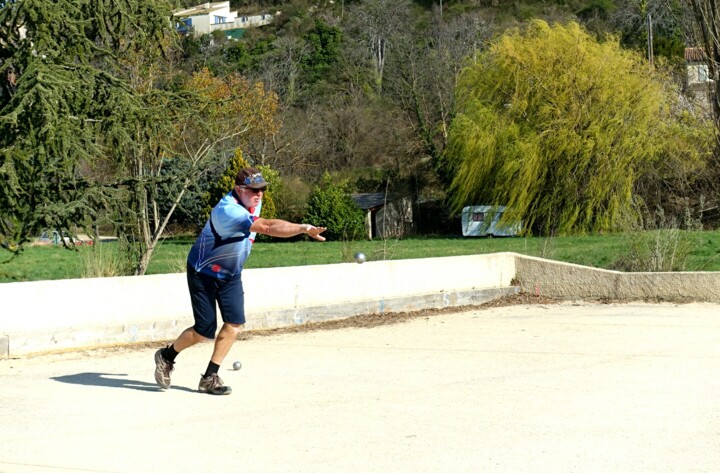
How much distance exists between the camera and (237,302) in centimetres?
893

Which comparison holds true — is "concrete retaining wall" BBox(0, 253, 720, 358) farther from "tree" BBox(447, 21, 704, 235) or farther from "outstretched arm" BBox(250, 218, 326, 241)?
"tree" BBox(447, 21, 704, 235)

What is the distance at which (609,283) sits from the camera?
16625 millimetres

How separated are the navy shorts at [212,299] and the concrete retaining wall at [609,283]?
9.05m

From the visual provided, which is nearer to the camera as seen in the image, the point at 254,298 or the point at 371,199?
the point at 254,298

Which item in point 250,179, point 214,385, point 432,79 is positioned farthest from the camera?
point 432,79

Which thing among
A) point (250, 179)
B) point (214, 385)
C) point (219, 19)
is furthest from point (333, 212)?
point (219, 19)

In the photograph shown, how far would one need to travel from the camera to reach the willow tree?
44.8 meters

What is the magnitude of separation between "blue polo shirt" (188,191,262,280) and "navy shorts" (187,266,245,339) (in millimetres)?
87

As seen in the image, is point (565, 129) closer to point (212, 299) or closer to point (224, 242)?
point (212, 299)

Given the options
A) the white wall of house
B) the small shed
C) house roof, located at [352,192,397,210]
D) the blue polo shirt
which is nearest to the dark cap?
the blue polo shirt

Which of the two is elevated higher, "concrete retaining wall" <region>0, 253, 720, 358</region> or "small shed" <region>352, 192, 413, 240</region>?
"concrete retaining wall" <region>0, 253, 720, 358</region>

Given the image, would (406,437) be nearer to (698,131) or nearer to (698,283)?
(698,283)

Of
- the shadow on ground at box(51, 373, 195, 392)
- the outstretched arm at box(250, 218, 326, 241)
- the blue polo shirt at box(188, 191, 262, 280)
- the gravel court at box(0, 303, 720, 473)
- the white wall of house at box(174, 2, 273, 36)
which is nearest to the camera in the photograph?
the gravel court at box(0, 303, 720, 473)

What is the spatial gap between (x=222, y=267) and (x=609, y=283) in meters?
9.40
